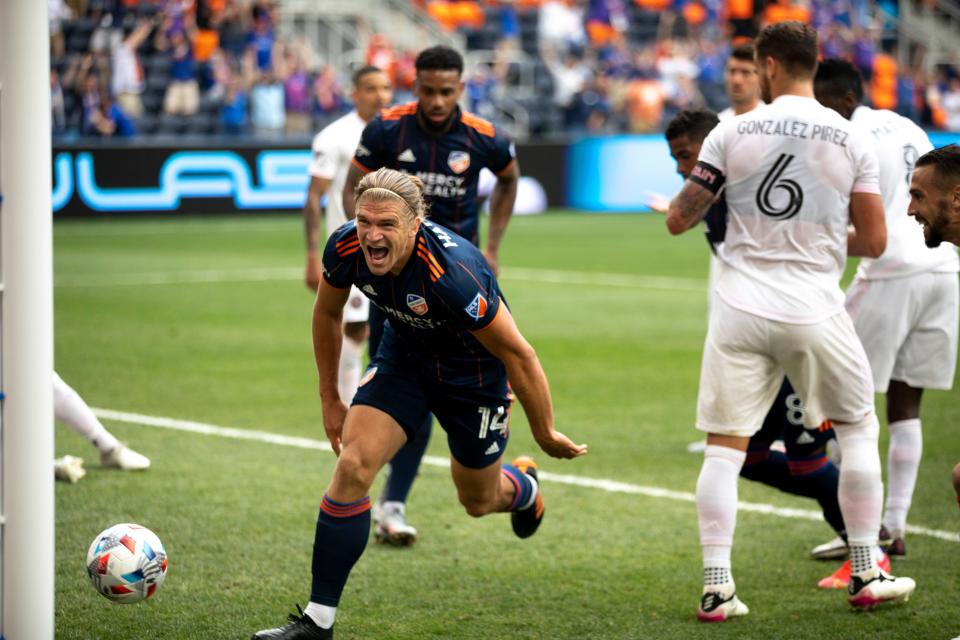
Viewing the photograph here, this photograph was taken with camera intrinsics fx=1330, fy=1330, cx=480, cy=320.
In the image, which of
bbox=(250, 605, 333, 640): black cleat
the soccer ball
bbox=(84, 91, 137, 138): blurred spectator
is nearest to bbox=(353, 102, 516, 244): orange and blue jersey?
the soccer ball

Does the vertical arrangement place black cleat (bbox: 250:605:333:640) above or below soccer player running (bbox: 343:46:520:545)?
below

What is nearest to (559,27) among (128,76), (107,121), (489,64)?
(489,64)

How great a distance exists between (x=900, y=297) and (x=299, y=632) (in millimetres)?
3212

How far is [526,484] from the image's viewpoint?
5852 millimetres

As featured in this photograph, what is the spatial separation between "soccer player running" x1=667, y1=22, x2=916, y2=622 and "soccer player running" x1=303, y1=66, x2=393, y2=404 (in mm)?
3093

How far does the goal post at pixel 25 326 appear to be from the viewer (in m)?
3.92

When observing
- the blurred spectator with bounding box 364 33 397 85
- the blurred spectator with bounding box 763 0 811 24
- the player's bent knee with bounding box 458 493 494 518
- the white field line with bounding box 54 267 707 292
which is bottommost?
the white field line with bounding box 54 267 707 292

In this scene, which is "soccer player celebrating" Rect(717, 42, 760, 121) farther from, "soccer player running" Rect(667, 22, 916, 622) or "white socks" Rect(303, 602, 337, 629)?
"white socks" Rect(303, 602, 337, 629)

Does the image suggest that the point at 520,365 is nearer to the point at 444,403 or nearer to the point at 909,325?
the point at 444,403

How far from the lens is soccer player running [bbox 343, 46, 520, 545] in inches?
258

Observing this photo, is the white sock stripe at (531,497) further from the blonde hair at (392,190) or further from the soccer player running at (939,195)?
the soccer player running at (939,195)

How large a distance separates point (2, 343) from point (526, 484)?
8.36 feet

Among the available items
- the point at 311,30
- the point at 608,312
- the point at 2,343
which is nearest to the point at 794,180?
the point at 2,343

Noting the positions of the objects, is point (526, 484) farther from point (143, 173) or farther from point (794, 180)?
point (143, 173)
